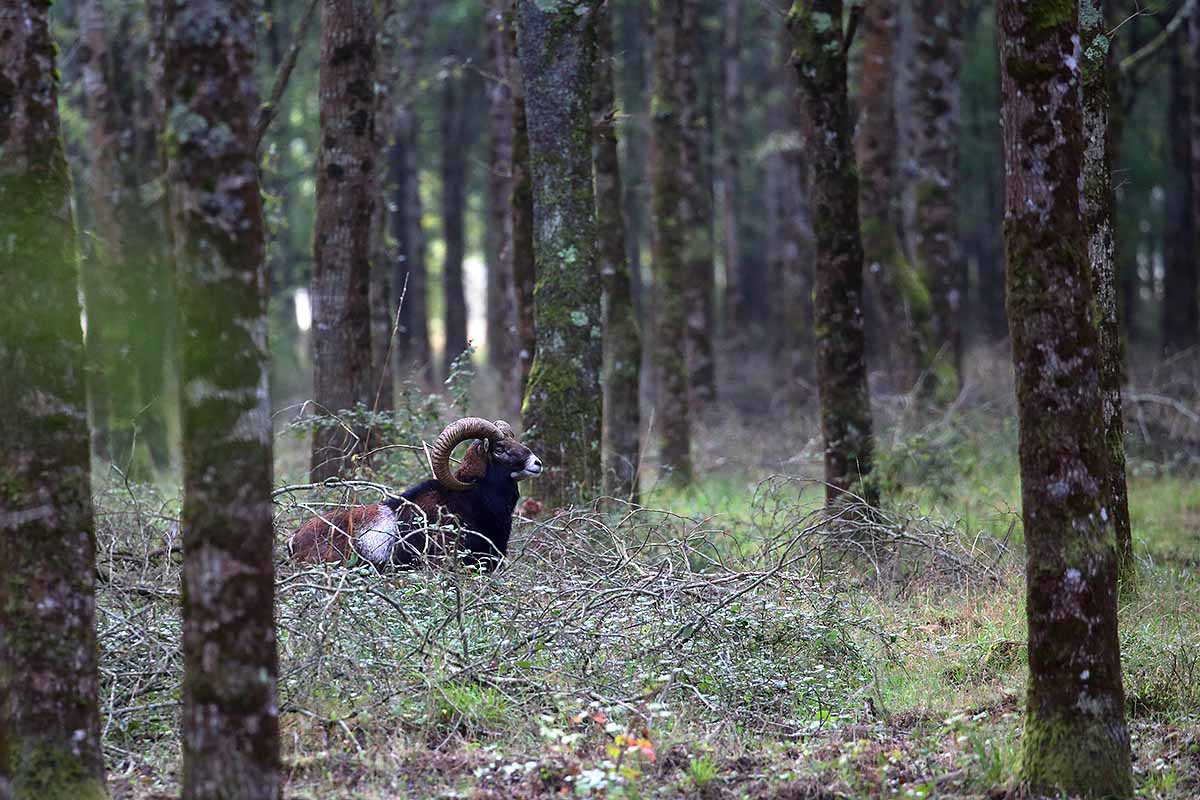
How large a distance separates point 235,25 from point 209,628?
7.30 feet

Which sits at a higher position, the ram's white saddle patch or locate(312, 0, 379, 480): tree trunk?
locate(312, 0, 379, 480): tree trunk

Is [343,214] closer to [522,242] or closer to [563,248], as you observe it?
[522,242]

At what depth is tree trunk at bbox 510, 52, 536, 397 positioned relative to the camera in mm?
13406

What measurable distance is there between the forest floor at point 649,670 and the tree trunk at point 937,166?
9038 millimetres

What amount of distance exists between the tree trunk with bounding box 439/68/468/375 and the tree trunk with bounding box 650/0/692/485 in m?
13.4

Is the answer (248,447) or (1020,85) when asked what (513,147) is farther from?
(248,447)

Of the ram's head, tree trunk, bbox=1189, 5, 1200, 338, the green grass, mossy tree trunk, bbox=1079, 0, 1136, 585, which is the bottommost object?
the green grass

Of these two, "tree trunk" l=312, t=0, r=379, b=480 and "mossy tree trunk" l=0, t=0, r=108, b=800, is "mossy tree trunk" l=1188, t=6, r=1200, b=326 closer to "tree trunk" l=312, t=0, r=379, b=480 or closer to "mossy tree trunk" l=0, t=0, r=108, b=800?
"tree trunk" l=312, t=0, r=379, b=480

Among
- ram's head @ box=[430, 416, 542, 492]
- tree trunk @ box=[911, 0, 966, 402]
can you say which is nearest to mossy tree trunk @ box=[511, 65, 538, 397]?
ram's head @ box=[430, 416, 542, 492]

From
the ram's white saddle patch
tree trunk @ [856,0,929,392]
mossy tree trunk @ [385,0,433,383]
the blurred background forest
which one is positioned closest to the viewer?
the ram's white saddle patch

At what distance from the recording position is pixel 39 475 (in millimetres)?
5180

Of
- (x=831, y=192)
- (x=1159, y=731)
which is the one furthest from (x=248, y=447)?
(x=831, y=192)

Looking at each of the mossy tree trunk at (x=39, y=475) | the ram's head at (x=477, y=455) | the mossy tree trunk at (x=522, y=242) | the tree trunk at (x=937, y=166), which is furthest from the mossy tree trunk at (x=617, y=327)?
the mossy tree trunk at (x=39, y=475)

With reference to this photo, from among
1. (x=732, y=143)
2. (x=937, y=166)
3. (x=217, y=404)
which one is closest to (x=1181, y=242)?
(x=732, y=143)
